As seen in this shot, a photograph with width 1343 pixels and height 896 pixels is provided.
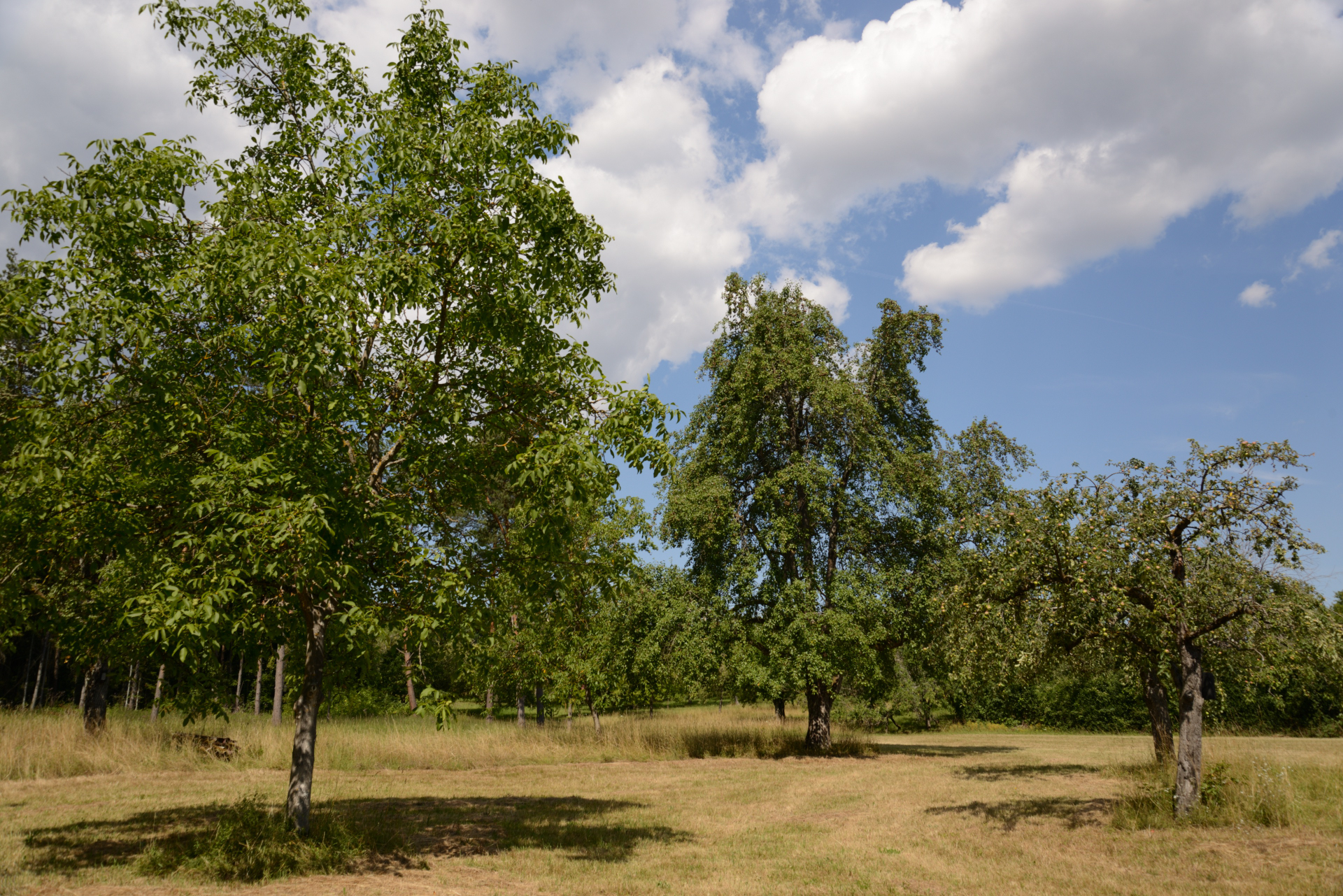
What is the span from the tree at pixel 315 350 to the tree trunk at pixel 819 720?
17.1 metres

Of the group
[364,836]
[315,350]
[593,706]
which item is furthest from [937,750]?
[315,350]

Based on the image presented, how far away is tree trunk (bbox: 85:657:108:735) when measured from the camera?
819 inches

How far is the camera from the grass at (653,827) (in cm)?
879

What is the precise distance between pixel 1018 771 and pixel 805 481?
380 inches

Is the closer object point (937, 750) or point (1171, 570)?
point (1171, 570)

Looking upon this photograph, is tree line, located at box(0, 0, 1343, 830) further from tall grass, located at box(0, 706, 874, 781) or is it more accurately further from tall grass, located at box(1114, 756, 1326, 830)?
tall grass, located at box(0, 706, 874, 781)

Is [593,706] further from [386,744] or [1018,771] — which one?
[1018,771]

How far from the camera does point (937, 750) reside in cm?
2723

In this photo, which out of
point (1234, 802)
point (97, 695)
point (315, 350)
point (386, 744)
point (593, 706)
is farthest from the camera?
point (593, 706)

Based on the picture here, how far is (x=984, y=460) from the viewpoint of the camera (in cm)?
2589

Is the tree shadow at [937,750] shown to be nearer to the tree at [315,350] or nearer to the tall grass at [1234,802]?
the tall grass at [1234,802]

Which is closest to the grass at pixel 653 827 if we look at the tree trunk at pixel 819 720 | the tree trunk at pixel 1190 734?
the tree trunk at pixel 1190 734

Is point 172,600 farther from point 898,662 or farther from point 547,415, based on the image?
point 898,662

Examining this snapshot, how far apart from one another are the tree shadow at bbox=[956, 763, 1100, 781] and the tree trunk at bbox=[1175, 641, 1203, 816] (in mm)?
7193
